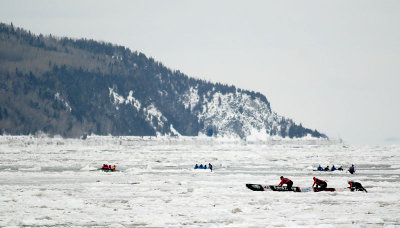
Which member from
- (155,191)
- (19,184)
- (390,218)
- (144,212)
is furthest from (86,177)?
(390,218)

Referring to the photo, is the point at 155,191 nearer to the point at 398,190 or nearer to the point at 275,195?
the point at 275,195

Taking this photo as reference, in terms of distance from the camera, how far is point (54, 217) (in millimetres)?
23844

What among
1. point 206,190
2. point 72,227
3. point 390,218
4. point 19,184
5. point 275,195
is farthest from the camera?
point 19,184

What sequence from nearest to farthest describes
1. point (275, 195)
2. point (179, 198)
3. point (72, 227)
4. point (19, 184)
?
point (72, 227), point (179, 198), point (275, 195), point (19, 184)

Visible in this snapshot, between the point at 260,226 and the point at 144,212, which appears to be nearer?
the point at 260,226

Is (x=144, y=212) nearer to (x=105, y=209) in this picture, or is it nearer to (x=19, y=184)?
(x=105, y=209)

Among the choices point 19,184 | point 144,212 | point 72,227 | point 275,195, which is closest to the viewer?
point 72,227

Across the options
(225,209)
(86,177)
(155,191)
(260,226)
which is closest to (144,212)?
(225,209)

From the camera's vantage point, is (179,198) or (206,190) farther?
(206,190)

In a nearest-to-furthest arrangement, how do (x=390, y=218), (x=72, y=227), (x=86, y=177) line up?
(x=72, y=227)
(x=390, y=218)
(x=86, y=177)

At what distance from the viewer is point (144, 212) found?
83.3ft

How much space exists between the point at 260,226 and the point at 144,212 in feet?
19.7

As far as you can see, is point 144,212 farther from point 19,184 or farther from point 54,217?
point 19,184

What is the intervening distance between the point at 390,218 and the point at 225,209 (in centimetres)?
724
